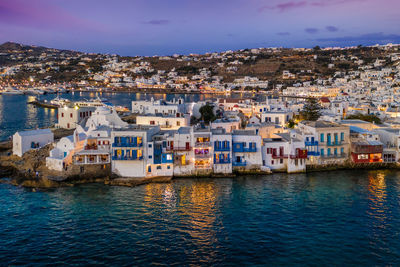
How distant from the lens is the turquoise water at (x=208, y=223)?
17.1 metres

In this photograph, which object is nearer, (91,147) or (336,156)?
(91,147)

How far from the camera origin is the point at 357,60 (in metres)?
170

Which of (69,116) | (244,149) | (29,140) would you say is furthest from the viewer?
(69,116)

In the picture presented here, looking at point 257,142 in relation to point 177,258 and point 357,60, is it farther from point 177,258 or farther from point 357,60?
point 357,60

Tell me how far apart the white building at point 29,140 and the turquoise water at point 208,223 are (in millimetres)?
7366

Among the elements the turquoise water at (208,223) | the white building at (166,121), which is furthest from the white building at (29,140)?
the white building at (166,121)

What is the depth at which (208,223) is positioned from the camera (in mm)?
20562

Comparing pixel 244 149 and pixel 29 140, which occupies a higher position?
pixel 29 140

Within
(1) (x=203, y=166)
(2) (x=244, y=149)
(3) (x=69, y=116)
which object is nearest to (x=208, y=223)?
(1) (x=203, y=166)

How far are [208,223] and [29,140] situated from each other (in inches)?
906

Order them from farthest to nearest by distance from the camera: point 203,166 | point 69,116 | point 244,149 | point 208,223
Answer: point 69,116 < point 244,149 < point 203,166 < point 208,223

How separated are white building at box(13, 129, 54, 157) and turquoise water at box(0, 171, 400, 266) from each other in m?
7.37

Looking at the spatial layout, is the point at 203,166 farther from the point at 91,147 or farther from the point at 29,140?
the point at 29,140

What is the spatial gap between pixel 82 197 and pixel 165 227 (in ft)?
26.1
